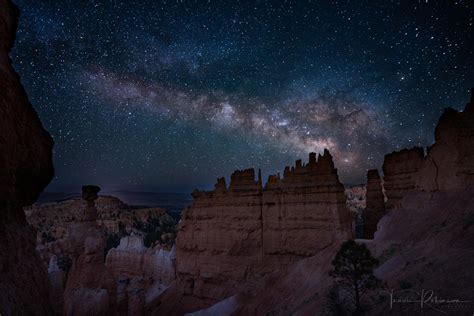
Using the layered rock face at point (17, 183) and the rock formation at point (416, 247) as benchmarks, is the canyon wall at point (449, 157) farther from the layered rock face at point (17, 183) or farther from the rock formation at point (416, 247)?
the layered rock face at point (17, 183)

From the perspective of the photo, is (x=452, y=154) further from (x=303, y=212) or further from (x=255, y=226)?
(x=255, y=226)

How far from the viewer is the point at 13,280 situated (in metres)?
6.29

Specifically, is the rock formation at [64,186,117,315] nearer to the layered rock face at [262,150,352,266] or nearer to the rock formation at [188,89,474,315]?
the rock formation at [188,89,474,315]

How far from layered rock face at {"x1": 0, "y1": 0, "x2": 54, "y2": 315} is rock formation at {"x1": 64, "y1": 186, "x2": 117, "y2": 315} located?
18.5 m

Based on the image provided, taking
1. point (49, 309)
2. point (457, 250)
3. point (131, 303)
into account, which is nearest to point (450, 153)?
point (457, 250)

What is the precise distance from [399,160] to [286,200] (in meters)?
11.1

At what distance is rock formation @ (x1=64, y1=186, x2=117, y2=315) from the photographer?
2328 centimetres

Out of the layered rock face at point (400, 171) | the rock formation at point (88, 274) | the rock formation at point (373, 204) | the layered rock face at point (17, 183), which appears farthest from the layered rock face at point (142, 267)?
the layered rock face at point (400, 171)

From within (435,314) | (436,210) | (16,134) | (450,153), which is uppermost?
(450,153)

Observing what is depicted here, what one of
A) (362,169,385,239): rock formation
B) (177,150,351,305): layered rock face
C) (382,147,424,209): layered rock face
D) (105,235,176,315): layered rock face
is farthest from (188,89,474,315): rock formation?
(105,235,176,315): layered rock face

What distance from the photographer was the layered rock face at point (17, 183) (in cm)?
628

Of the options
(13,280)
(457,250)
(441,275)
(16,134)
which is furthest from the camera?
(457,250)

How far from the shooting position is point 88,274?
24.5 metres

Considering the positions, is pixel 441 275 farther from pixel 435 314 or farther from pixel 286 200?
pixel 286 200
